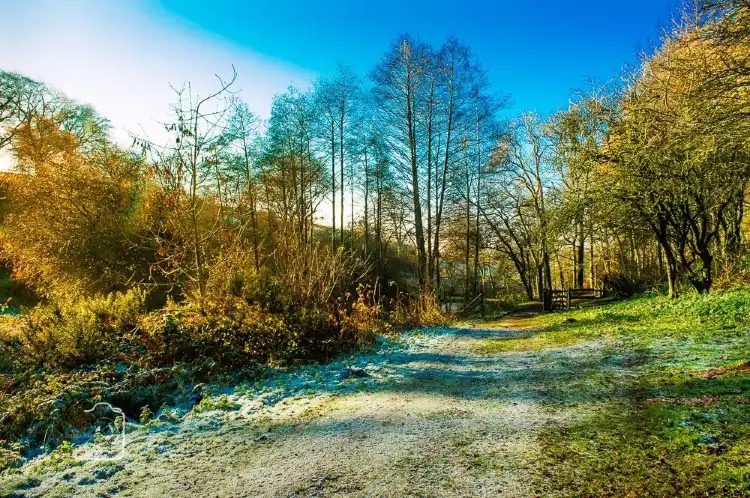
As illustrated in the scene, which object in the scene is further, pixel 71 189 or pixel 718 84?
pixel 71 189

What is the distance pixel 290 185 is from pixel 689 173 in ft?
50.5

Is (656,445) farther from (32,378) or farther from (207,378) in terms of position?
(32,378)

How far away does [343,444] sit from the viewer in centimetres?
303

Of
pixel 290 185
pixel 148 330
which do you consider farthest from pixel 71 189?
pixel 148 330

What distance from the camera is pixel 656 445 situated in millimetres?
2607

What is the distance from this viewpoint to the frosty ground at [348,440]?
2.43 m

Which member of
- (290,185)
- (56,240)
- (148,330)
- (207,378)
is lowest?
(207,378)

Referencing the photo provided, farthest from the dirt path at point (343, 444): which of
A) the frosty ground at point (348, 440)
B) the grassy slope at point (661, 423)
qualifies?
the grassy slope at point (661, 423)

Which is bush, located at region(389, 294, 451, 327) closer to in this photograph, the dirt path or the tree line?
the tree line

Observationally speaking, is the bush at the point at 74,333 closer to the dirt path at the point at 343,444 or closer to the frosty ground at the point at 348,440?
the frosty ground at the point at 348,440

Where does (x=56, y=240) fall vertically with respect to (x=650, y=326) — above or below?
above

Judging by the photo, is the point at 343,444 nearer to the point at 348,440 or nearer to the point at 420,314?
the point at 348,440

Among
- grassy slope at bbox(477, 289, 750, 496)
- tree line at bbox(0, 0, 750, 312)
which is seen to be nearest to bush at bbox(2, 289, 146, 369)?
tree line at bbox(0, 0, 750, 312)

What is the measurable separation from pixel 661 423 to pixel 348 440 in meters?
2.36
